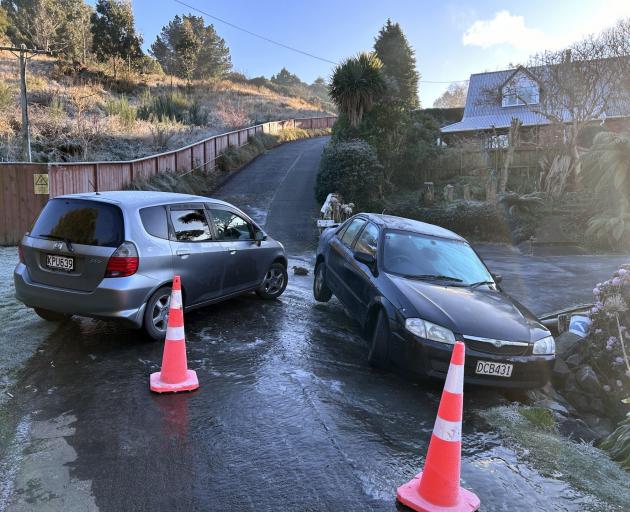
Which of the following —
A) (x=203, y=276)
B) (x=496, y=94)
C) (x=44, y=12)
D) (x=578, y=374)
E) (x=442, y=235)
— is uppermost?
(x=44, y=12)

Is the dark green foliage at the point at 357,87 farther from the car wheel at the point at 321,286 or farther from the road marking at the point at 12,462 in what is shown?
the road marking at the point at 12,462

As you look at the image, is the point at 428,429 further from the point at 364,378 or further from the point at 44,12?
the point at 44,12

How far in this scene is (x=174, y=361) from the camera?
4625 millimetres

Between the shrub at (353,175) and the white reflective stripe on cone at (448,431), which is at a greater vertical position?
the shrub at (353,175)

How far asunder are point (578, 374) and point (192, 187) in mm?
14384

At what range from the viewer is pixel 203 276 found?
637 cm

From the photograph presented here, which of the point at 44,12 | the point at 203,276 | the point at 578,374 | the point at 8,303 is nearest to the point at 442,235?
the point at 578,374

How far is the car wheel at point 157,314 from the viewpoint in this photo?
559cm

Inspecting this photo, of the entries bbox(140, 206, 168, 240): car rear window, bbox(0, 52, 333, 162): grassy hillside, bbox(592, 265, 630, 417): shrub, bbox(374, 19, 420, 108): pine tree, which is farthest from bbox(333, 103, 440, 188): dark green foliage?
bbox(374, 19, 420, 108): pine tree

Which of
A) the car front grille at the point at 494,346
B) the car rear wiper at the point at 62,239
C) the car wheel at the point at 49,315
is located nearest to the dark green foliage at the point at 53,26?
the car wheel at the point at 49,315

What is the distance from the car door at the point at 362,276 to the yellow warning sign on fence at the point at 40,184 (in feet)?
25.3

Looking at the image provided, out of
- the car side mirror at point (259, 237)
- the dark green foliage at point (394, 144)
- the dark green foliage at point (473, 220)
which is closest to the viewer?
the car side mirror at point (259, 237)

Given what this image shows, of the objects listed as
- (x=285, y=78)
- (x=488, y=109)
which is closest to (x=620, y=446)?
(x=488, y=109)

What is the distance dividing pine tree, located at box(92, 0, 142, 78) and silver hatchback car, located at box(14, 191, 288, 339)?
37.2 meters
